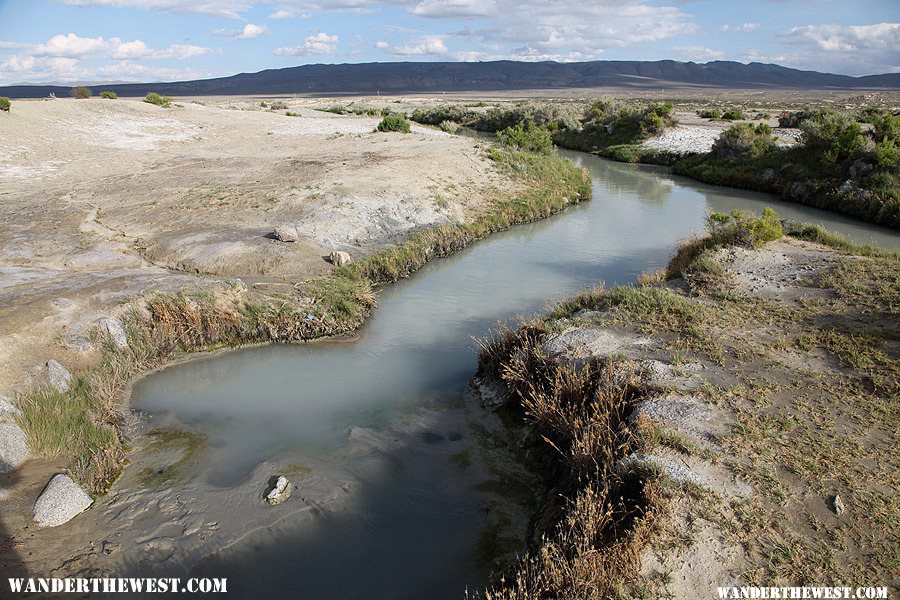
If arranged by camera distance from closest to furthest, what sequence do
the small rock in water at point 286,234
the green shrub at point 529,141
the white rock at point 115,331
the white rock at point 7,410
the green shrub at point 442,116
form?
the white rock at point 7,410 → the white rock at point 115,331 → the small rock in water at point 286,234 → the green shrub at point 529,141 → the green shrub at point 442,116

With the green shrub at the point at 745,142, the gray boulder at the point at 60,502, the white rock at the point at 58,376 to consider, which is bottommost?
the gray boulder at the point at 60,502

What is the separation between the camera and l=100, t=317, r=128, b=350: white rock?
1127cm

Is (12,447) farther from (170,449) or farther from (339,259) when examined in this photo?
(339,259)


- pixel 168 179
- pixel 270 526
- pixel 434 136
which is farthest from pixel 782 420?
pixel 434 136

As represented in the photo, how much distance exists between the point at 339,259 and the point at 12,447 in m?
9.05

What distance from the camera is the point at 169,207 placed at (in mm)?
19766

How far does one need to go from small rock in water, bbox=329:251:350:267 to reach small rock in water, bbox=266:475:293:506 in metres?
8.53

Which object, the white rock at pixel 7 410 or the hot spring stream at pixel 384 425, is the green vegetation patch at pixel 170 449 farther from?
the white rock at pixel 7 410

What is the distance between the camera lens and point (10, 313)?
1098 cm

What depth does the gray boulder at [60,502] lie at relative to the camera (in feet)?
23.5

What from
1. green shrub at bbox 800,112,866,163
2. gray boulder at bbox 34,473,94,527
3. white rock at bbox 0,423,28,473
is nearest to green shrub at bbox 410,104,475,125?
green shrub at bbox 800,112,866,163

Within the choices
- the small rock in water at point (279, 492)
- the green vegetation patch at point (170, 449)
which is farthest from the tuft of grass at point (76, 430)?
the small rock in water at point (279, 492)

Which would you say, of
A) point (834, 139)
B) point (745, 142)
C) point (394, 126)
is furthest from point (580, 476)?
point (394, 126)

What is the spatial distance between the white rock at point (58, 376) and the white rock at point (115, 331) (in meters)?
1.23
